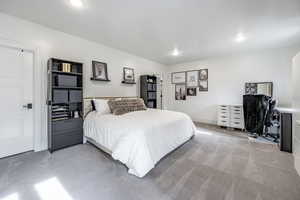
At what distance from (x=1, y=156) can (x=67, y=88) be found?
162 cm

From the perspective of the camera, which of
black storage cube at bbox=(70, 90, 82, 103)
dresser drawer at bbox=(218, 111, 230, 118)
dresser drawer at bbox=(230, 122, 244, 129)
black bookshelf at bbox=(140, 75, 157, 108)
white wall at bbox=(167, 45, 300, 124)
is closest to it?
black storage cube at bbox=(70, 90, 82, 103)

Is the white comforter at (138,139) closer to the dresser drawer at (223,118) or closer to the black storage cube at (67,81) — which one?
the black storage cube at (67,81)

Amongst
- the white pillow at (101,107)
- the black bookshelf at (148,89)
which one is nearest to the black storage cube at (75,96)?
the white pillow at (101,107)

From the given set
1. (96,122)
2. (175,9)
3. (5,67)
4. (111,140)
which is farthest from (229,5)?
(5,67)

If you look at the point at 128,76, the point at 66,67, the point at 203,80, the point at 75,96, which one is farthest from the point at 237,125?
the point at 66,67

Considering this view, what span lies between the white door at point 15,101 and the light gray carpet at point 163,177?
29 centimetres

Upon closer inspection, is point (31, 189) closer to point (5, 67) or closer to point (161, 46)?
point (5, 67)

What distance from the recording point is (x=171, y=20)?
247 cm

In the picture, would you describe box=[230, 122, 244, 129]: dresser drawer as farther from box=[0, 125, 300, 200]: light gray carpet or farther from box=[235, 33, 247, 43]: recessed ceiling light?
box=[235, 33, 247, 43]: recessed ceiling light

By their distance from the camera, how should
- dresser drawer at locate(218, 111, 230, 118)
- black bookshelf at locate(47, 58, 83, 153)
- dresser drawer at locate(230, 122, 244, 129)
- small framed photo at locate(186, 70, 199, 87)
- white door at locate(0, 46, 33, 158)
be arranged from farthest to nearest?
small framed photo at locate(186, 70, 199, 87) < dresser drawer at locate(218, 111, 230, 118) < dresser drawer at locate(230, 122, 244, 129) < black bookshelf at locate(47, 58, 83, 153) < white door at locate(0, 46, 33, 158)

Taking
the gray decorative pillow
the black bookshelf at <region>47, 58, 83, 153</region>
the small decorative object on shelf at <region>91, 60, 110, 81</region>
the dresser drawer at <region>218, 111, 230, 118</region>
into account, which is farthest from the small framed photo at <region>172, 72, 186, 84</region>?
the black bookshelf at <region>47, 58, 83, 153</region>

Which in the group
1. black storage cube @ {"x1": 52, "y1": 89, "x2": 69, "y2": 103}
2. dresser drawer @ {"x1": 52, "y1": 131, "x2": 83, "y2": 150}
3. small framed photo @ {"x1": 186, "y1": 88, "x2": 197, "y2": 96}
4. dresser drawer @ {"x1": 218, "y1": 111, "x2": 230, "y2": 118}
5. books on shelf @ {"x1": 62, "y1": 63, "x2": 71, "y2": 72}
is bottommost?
dresser drawer @ {"x1": 52, "y1": 131, "x2": 83, "y2": 150}

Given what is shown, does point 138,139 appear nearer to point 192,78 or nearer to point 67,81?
point 67,81

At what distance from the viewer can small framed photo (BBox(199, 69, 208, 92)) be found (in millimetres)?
5147
